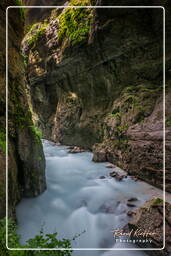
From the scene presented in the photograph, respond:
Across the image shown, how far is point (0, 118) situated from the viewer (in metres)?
3.29

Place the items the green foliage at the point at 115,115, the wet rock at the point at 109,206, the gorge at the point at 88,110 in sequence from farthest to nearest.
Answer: the green foliage at the point at 115,115 < the wet rock at the point at 109,206 < the gorge at the point at 88,110

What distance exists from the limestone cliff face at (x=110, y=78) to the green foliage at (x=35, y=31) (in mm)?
70

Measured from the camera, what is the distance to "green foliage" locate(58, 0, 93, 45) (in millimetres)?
8648

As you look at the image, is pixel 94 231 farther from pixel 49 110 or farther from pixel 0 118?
pixel 49 110

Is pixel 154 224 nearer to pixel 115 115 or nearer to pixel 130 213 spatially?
pixel 130 213

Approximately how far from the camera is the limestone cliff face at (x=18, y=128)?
3406mm

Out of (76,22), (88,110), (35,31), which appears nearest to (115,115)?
(88,110)

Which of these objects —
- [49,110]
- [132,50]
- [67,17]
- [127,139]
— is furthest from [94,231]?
[49,110]

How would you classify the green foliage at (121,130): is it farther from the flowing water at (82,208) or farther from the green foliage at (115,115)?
the flowing water at (82,208)

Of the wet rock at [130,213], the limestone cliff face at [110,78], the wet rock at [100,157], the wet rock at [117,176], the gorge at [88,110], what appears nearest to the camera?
the wet rock at [130,213]

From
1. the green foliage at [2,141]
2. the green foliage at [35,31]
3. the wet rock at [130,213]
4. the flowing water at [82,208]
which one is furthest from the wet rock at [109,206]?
the green foliage at [35,31]

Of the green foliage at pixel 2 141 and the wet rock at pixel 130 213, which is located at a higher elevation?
the green foliage at pixel 2 141

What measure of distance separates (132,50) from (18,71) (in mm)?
6021

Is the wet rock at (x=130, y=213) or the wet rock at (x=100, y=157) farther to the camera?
the wet rock at (x=100, y=157)
